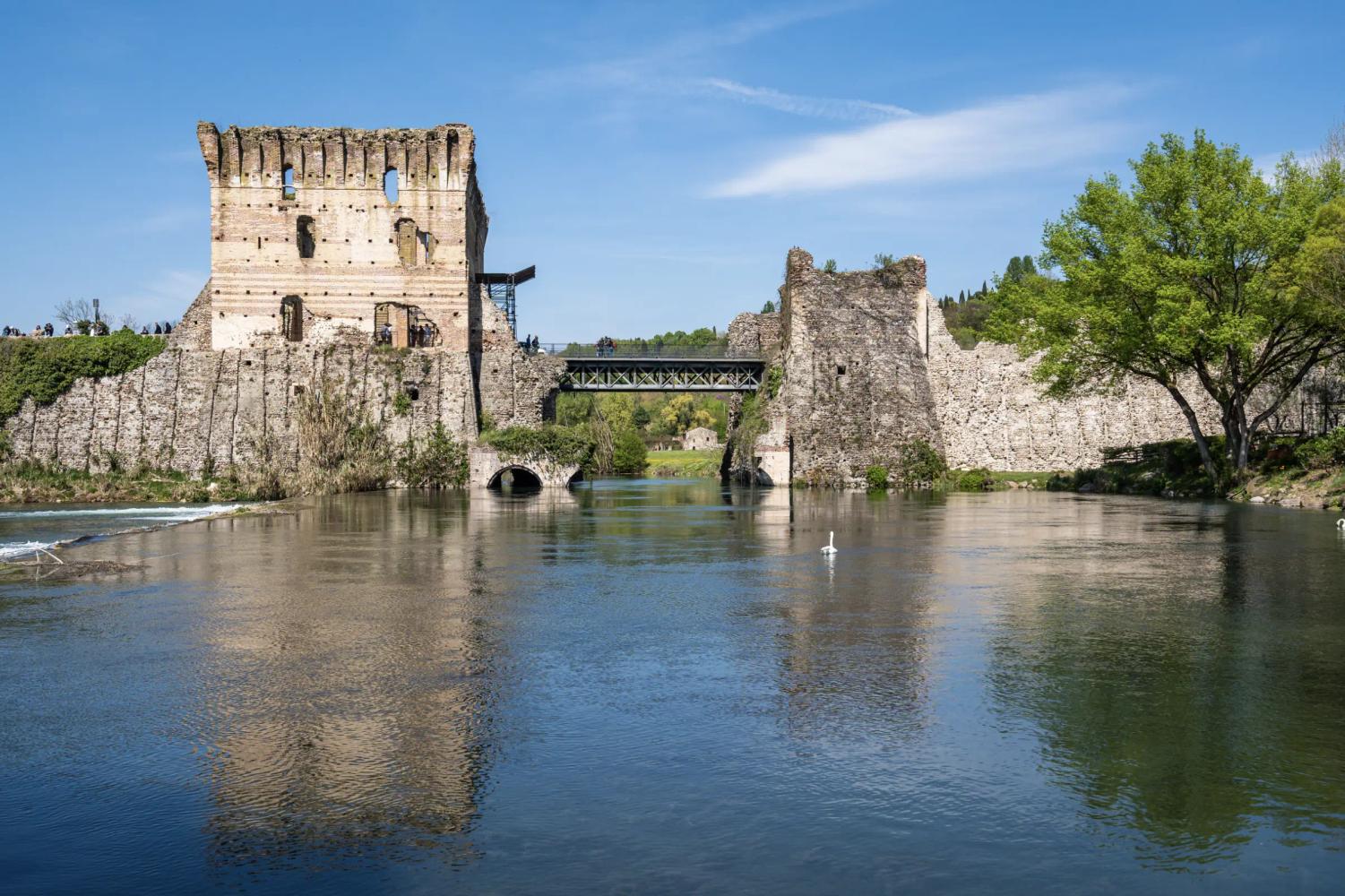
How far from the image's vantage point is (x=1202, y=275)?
34188mm

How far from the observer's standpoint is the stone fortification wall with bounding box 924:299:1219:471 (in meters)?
51.3

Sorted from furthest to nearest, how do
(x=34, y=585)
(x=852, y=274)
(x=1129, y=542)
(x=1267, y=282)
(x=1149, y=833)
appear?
(x=852, y=274) < (x=1267, y=282) < (x=1129, y=542) < (x=34, y=585) < (x=1149, y=833)

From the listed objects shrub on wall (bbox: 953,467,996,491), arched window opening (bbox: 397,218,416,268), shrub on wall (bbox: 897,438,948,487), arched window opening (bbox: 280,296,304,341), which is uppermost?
arched window opening (bbox: 397,218,416,268)

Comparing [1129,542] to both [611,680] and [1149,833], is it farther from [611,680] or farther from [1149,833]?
[1149,833]

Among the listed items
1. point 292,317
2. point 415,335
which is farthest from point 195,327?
point 415,335

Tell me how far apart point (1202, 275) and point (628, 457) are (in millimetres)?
45591

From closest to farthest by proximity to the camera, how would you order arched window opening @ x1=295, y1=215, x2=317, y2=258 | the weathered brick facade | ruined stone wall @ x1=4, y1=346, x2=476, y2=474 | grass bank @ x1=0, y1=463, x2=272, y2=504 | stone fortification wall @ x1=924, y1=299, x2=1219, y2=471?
grass bank @ x1=0, y1=463, x2=272, y2=504
ruined stone wall @ x1=4, y1=346, x2=476, y2=474
the weathered brick facade
arched window opening @ x1=295, y1=215, x2=317, y2=258
stone fortification wall @ x1=924, y1=299, x2=1219, y2=471

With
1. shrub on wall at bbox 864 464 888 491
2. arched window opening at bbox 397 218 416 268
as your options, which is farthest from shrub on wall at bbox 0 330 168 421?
shrub on wall at bbox 864 464 888 491

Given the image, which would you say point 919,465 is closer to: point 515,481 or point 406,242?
point 515,481

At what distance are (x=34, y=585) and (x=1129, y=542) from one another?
690 inches

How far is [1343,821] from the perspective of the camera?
5820 mm

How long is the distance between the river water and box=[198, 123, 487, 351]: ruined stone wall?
1437 inches

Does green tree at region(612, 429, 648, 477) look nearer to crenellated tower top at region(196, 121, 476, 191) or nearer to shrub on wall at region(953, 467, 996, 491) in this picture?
crenellated tower top at region(196, 121, 476, 191)

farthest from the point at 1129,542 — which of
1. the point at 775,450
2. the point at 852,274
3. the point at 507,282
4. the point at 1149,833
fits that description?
the point at 507,282
